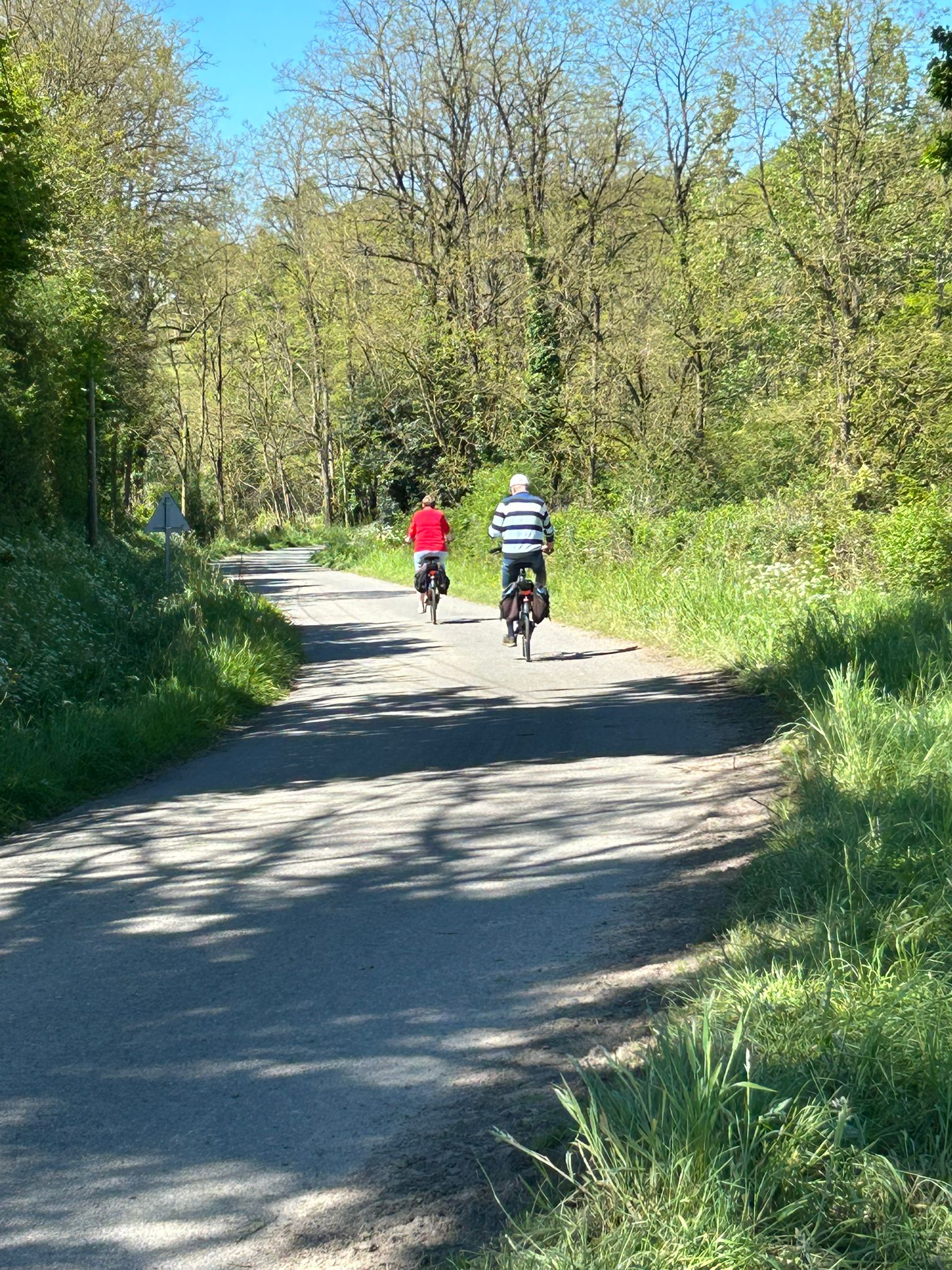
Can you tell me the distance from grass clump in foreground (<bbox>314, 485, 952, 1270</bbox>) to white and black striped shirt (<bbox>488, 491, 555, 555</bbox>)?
8725mm

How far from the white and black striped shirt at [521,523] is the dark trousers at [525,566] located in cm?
5

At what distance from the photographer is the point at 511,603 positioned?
53.1ft

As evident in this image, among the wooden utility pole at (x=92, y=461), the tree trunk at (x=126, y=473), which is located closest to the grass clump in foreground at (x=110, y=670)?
the wooden utility pole at (x=92, y=461)

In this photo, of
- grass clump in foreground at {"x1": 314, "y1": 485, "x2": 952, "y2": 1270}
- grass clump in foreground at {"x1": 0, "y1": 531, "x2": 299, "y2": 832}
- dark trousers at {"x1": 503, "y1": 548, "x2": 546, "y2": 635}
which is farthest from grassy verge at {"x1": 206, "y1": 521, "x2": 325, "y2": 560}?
grass clump in foreground at {"x1": 314, "y1": 485, "x2": 952, "y2": 1270}

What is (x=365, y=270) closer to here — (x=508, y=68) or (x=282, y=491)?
(x=508, y=68)

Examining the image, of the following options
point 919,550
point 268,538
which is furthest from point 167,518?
point 268,538

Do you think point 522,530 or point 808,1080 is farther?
point 522,530

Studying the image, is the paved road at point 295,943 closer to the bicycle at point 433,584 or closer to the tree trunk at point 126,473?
the bicycle at point 433,584

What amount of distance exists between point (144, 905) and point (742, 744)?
200 inches

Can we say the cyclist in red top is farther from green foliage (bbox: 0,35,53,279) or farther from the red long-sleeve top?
green foliage (bbox: 0,35,53,279)

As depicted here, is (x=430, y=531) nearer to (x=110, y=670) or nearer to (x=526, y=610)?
(x=526, y=610)

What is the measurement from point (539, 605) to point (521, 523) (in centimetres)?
101

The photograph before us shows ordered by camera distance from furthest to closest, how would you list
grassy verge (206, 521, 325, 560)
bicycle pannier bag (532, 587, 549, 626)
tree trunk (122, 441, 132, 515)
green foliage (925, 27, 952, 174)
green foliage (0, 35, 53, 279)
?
grassy verge (206, 521, 325, 560) < tree trunk (122, 441, 132, 515) < green foliage (0, 35, 53, 279) < bicycle pannier bag (532, 587, 549, 626) < green foliage (925, 27, 952, 174)

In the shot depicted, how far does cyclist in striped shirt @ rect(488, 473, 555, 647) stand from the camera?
1603 centimetres
